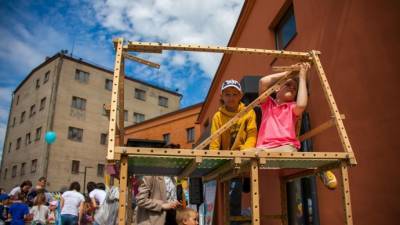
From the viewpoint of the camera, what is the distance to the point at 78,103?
3450cm

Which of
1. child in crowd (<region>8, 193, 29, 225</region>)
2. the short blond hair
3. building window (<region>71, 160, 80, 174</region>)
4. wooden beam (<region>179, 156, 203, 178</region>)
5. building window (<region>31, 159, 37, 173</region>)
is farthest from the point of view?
building window (<region>71, 160, 80, 174</region>)

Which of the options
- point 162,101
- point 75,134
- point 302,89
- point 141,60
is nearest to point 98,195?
point 141,60

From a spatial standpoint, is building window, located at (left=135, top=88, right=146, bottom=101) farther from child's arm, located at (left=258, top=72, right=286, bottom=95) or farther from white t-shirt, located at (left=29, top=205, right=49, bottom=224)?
child's arm, located at (left=258, top=72, right=286, bottom=95)

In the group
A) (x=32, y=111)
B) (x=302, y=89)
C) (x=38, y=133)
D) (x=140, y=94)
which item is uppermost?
(x=140, y=94)

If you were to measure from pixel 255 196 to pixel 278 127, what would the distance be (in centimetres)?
119

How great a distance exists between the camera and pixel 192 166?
2730 mm

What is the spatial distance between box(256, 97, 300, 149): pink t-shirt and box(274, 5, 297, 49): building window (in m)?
3.20

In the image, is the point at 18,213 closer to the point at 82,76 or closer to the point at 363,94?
the point at 363,94

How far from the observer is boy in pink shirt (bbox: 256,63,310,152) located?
3.29 meters

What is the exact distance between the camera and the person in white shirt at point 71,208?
26.9 ft

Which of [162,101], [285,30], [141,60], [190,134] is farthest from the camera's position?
[162,101]

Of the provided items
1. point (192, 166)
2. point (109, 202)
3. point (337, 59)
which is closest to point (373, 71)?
point (337, 59)

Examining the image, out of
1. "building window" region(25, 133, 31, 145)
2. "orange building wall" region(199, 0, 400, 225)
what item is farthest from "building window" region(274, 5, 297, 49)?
"building window" region(25, 133, 31, 145)

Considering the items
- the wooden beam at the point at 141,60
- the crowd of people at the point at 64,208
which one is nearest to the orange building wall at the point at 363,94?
the wooden beam at the point at 141,60
